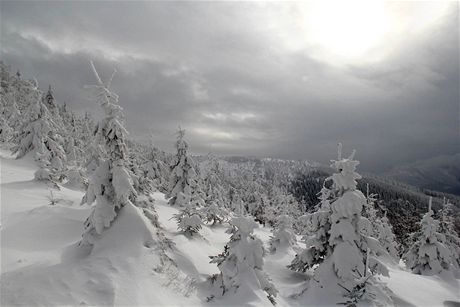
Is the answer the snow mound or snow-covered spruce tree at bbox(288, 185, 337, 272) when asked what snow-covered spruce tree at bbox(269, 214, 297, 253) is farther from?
the snow mound

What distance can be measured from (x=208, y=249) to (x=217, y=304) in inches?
302

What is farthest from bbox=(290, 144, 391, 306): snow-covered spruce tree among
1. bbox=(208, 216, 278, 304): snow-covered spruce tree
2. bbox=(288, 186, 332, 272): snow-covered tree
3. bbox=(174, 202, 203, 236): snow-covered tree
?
bbox=(174, 202, 203, 236): snow-covered tree

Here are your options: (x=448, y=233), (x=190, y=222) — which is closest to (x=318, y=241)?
(x=190, y=222)

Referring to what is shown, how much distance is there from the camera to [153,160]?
53812 millimetres

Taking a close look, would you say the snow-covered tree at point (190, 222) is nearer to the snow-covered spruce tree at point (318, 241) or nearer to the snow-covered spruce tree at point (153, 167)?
the snow-covered spruce tree at point (318, 241)

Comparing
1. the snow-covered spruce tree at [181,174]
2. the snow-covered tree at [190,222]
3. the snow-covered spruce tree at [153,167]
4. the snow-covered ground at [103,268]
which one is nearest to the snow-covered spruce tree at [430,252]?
the snow-covered ground at [103,268]

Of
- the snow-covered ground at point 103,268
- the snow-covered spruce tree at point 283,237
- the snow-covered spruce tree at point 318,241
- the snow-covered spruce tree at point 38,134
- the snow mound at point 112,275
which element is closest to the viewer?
the snow mound at point 112,275

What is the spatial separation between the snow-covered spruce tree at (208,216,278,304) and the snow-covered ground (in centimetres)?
77

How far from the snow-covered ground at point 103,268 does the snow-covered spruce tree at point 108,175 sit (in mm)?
592

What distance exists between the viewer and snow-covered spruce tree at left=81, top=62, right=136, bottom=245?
43.7 ft

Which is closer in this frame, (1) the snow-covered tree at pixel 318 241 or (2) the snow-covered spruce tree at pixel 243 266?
(2) the snow-covered spruce tree at pixel 243 266

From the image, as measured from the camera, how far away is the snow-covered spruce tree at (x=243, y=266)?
13.1 metres

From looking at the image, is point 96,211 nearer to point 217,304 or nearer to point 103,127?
point 103,127

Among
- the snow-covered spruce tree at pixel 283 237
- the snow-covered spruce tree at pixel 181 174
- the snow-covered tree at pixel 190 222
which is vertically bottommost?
the snow-covered spruce tree at pixel 283 237
